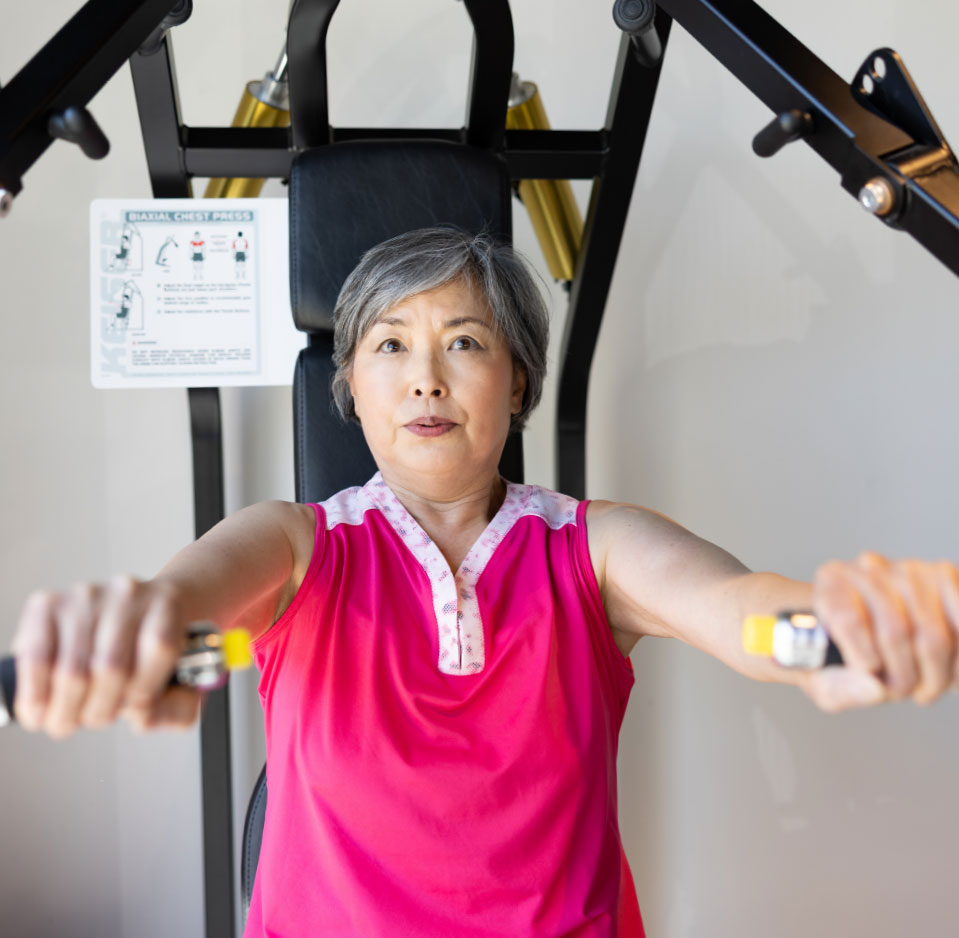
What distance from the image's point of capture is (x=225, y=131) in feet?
5.49

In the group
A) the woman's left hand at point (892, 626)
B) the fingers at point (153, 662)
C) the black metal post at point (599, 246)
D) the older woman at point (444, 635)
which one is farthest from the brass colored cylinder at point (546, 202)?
the fingers at point (153, 662)

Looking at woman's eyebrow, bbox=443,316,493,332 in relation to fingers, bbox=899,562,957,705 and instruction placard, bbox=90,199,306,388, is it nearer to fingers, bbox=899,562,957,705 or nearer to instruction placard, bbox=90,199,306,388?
instruction placard, bbox=90,199,306,388

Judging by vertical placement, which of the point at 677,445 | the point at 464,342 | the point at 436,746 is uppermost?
the point at 464,342

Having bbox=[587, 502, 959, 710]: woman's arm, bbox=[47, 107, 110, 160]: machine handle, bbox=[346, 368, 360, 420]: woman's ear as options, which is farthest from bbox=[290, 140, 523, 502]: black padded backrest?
bbox=[47, 107, 110, 160]: machine handle

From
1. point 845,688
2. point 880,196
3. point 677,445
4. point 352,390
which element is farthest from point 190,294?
point 845,688

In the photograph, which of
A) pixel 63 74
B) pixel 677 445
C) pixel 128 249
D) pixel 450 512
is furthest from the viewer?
pixel 677 445

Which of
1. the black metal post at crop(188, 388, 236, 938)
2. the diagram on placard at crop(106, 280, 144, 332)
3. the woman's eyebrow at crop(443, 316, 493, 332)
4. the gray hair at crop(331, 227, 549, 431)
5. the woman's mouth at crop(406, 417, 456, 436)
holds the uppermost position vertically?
the diagram on placard at crop(106, 280, 144, 332)

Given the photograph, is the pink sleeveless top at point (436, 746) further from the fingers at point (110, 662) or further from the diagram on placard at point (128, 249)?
the diagram on placard at point (128, 249)

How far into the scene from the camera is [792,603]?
827 mm

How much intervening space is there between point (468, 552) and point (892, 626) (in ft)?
2.28

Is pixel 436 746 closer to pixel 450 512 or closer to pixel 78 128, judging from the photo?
pixel 450 512

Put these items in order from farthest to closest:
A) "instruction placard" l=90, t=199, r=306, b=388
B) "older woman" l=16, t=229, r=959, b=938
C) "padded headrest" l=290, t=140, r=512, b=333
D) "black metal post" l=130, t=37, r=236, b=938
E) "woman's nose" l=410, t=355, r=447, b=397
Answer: "black metal post" l=130, t=37, r=236, b=938
"instruction placard" l=90, t=199, r=306, b=388
"padded headrest" l=290, t=140, r=512, b=333
"woman's nose" l=410, t=355, r=447, b=397
"older woman" l=16, t=229, r=959, b=938

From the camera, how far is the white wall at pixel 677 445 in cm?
204

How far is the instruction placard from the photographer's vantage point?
5.60ft
